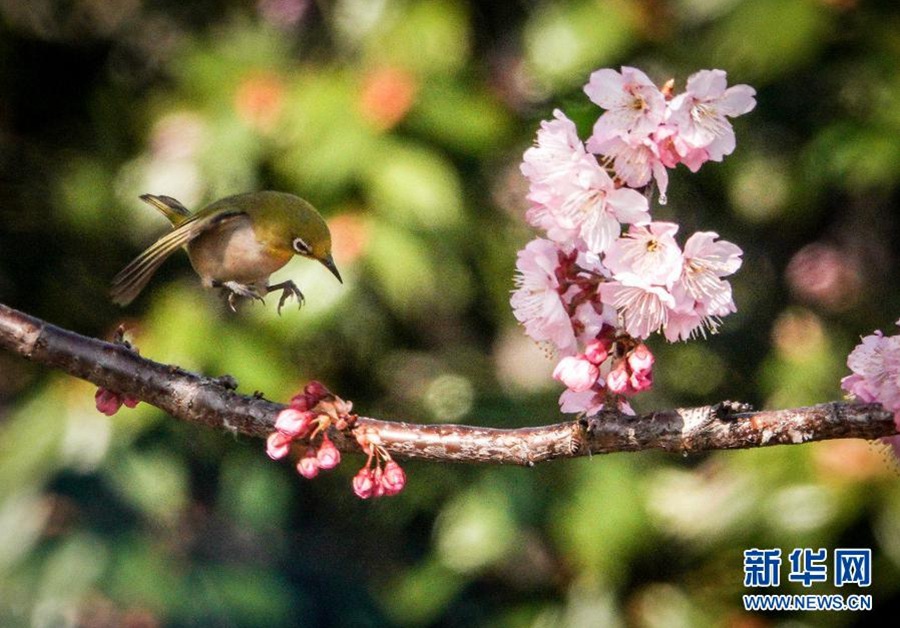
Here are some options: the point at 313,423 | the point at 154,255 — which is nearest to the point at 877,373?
the point at 313,423

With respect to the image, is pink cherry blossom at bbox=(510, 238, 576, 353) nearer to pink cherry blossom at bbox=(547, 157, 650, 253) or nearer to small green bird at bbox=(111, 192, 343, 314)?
pink cherry blossom at bbox=(547, 157, 650, 253)

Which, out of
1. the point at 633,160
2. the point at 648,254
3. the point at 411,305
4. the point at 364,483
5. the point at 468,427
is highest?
the point at 411,305

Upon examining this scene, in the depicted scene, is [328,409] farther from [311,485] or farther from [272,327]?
[311,485]

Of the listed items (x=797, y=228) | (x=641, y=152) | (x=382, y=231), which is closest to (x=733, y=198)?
(x=797, y=228)

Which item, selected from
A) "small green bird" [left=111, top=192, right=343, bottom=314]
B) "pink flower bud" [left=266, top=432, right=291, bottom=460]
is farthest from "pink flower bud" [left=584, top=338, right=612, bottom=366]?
"small green bird" [left=111, top=192, right=343, bottom=314]

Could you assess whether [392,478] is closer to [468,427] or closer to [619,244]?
[468,427]

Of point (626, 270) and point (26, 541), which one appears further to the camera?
point (26, 541)
